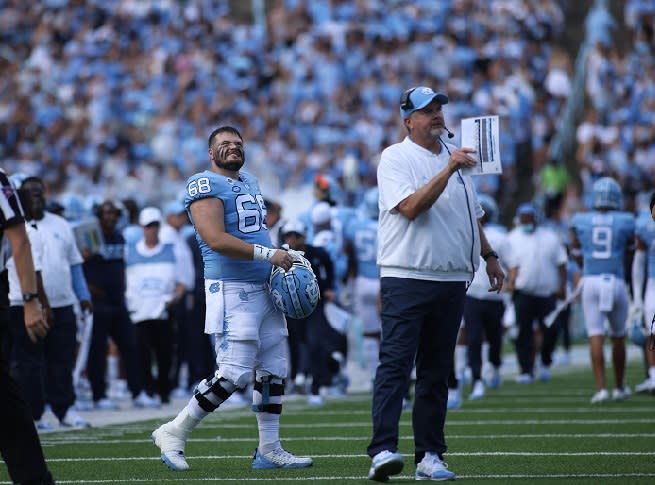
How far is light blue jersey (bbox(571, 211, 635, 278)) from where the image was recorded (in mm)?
14320

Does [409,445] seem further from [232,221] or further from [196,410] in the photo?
[232,221]

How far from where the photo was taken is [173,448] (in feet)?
29.5

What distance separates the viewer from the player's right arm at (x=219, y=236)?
28.5 ft

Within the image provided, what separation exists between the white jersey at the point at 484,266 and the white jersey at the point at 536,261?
59cm

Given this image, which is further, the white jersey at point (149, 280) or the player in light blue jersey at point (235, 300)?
the white jersey at point (149, 280)

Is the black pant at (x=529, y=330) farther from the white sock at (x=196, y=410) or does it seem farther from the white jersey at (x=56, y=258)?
the white sock at (x=196, y=410)

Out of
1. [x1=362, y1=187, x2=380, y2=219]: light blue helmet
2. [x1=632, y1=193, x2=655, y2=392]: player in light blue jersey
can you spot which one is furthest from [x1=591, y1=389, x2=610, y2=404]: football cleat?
[x1=362, y1=187, x2=380, y2=219]: light blue helmet

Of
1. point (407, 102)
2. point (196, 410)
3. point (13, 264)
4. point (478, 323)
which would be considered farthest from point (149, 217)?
point (407, 102)

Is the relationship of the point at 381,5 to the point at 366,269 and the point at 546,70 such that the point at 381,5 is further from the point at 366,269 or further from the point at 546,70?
the point at 366,269

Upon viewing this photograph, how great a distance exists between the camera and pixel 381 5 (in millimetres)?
30906

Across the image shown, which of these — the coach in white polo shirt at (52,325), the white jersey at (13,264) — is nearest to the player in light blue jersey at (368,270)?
the coach in white polo shirt at (52,325)

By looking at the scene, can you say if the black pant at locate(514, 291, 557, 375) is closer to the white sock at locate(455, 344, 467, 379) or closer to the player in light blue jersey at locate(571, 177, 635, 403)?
the white sock at locate(455, 344, 467, 379)

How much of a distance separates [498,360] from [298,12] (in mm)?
16941

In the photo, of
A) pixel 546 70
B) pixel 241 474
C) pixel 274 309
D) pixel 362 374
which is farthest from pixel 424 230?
pixel 546 70
